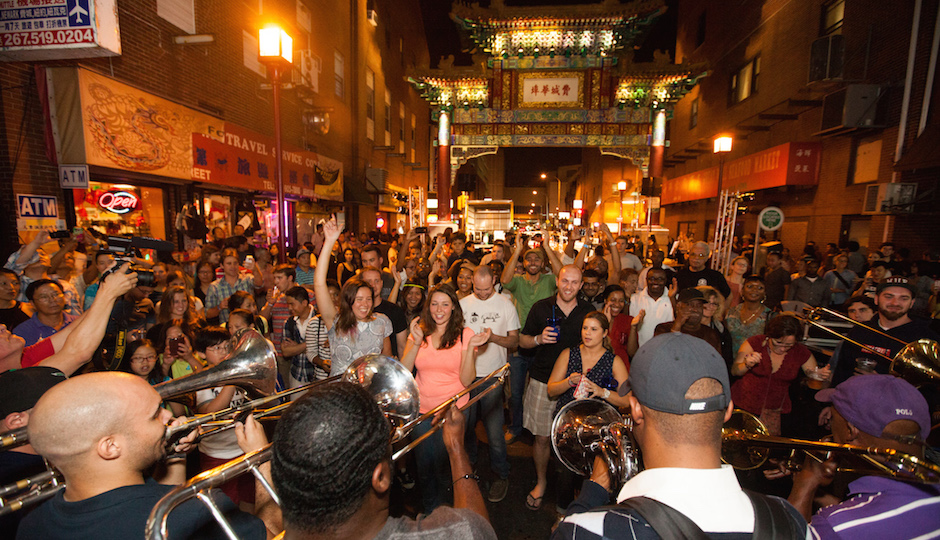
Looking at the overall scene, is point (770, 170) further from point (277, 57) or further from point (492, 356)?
point (277, 57)

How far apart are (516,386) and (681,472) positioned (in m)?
3.75

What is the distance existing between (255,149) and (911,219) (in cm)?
1702

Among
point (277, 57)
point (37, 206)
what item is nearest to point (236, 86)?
point (277, 57)

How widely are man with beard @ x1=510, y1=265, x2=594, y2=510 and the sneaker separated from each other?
219 millimetres

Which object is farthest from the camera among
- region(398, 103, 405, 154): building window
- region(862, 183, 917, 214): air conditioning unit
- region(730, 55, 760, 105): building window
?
region(398, 103, 405, 154): building window

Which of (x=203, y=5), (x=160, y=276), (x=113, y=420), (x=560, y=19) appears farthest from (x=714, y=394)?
(x=560, y=19)

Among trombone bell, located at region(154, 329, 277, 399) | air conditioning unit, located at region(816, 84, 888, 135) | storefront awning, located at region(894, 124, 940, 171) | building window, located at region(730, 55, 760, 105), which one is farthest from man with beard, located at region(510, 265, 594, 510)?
building window, located at region(730, 55, 760, 105)

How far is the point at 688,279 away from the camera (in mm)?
5938

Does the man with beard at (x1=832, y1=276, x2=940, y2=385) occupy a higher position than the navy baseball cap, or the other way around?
the navy baseball cap

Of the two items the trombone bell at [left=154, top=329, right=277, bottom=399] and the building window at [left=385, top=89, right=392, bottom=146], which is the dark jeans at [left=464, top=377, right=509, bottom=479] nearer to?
the trombone bell at [left=154, top=329, right=277, bottom=399]

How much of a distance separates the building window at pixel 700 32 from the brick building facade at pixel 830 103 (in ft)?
7.28

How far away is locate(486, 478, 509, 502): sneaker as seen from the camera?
3615 mm

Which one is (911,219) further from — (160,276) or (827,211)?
(160,276)

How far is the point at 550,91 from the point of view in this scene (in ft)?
59.6
